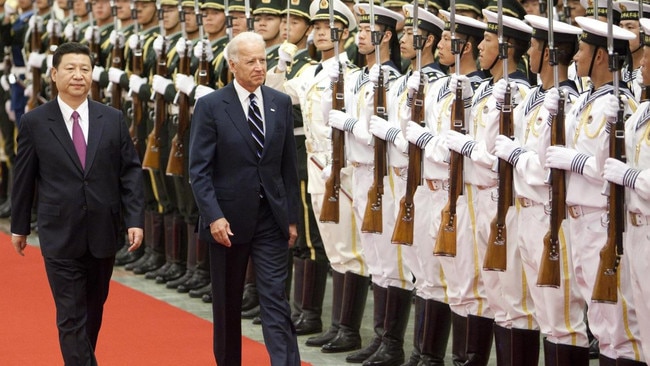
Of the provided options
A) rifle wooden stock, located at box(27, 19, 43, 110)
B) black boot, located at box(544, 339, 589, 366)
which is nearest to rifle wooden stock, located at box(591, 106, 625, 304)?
black boot, located at box(544, 339, 589, 366)

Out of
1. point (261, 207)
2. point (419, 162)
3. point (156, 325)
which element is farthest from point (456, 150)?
point (156, 325)

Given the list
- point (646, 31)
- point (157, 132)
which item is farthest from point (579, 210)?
point (157, 132)

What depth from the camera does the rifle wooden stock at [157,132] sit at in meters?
9.95

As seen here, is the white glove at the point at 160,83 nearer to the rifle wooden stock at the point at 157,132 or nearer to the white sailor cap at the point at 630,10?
the rifle wooden stock at the point at 157,132

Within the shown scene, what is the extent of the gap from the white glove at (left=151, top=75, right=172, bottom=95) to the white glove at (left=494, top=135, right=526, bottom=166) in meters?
3.96

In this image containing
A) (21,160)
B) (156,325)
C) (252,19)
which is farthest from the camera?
(252,19)

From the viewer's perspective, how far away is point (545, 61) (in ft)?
20.9

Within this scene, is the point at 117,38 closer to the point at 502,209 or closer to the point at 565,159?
the point at 502,209

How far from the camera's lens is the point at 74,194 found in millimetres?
6188

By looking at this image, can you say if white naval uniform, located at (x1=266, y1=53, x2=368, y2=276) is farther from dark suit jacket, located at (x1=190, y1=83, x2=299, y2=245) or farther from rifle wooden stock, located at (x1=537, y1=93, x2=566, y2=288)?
rifle wooden stock, located at (x1=537, y1=93, x2=566, y2=288)

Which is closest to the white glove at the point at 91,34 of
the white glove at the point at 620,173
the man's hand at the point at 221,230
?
the man's hand at the point at 221,230

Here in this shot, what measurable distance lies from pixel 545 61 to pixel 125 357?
2.78 m

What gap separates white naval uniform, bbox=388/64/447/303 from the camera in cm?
709

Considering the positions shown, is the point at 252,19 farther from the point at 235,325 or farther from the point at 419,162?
the point at 235,325
